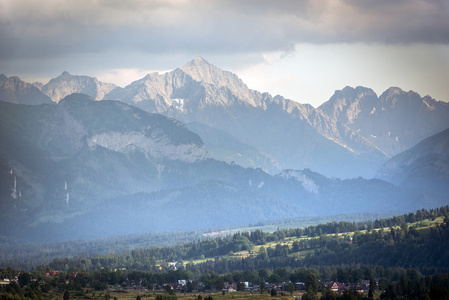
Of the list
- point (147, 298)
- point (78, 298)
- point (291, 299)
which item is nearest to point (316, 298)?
point (291, 299)

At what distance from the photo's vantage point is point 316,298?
192 meters

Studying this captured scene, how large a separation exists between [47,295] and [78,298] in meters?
7.23

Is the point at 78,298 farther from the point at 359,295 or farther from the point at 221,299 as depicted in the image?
the point at 359,295

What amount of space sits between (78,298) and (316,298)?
5591cm

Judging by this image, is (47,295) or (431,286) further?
(47,295)

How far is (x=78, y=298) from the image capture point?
197 meters

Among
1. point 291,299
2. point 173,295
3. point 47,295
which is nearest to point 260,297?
point 291,299

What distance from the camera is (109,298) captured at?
7697 inches

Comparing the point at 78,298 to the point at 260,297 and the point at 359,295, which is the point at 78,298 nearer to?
the point at 260,297

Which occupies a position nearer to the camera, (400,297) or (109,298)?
(400,297)

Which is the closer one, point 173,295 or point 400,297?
point 400,297

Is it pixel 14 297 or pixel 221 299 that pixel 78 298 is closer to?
pixel 14 297

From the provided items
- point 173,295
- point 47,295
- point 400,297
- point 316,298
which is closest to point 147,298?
point 173,295

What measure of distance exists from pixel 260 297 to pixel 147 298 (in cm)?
2686
